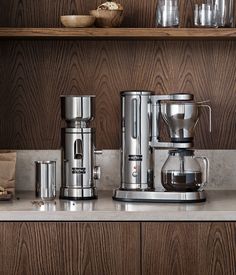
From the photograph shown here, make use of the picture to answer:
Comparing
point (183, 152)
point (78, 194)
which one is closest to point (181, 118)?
point (183, 152)

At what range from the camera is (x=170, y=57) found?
157 inches

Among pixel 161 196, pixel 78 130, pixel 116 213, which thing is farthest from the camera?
pixel 78 130

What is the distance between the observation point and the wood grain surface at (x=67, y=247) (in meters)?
3.32

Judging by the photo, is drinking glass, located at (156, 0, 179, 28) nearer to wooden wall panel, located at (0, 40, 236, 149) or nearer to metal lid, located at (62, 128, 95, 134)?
wooden wall panel, located at (0, 40, 236, 149)

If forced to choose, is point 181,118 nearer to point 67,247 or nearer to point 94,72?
point 94,72

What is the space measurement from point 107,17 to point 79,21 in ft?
0.42

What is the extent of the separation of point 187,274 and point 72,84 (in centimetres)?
116

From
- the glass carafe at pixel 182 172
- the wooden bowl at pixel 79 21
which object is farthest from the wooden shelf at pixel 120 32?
the glass carafe at pixel 182 172

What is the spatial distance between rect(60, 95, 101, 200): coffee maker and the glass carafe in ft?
1.09

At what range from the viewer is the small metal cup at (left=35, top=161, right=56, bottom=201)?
366 cm

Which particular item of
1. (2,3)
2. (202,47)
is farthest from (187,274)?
(2,3)

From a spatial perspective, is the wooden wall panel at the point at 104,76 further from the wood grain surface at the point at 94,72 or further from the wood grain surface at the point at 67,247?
the wood grain surface at the point at 67,247

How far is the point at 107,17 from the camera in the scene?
3.74m

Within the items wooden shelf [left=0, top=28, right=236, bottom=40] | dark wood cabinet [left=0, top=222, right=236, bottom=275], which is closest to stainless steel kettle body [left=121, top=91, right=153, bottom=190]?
wooden shelf [left=0, top=28, right=236, bottom=40]
